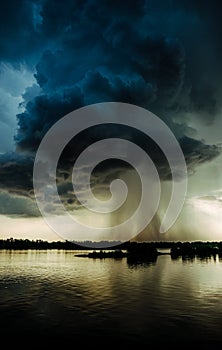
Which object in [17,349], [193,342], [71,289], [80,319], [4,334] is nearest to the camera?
[17,349]

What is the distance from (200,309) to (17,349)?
2134 cm

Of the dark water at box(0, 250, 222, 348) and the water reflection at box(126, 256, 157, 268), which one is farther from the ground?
the dark water at box(0, 250, 222, 348)

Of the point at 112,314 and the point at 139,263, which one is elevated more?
the point at 112,314

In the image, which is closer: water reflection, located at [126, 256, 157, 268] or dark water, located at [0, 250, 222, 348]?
dark water, located at [0, 250, 222, 348]

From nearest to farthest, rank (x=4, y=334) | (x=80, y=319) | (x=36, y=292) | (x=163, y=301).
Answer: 1. (x=4, y=334)
2. (x=80, y=319)
3. (x=163, y=301)
4. (x=36, y=292)

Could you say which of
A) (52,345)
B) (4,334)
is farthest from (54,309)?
(52,345)

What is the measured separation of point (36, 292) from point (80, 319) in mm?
17264

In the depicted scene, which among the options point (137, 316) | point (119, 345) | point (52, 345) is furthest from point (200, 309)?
point (52, 345)

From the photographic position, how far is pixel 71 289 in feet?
152

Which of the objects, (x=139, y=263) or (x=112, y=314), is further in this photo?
(x=139, y=263)

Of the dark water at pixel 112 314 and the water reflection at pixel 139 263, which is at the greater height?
the dark water at pixel 112 314

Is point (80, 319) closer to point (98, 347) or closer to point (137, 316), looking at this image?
point (137, 316)

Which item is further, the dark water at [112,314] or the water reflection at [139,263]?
the water reflection at [139,263]

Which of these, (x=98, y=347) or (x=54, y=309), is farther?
(x=54, y=309)
